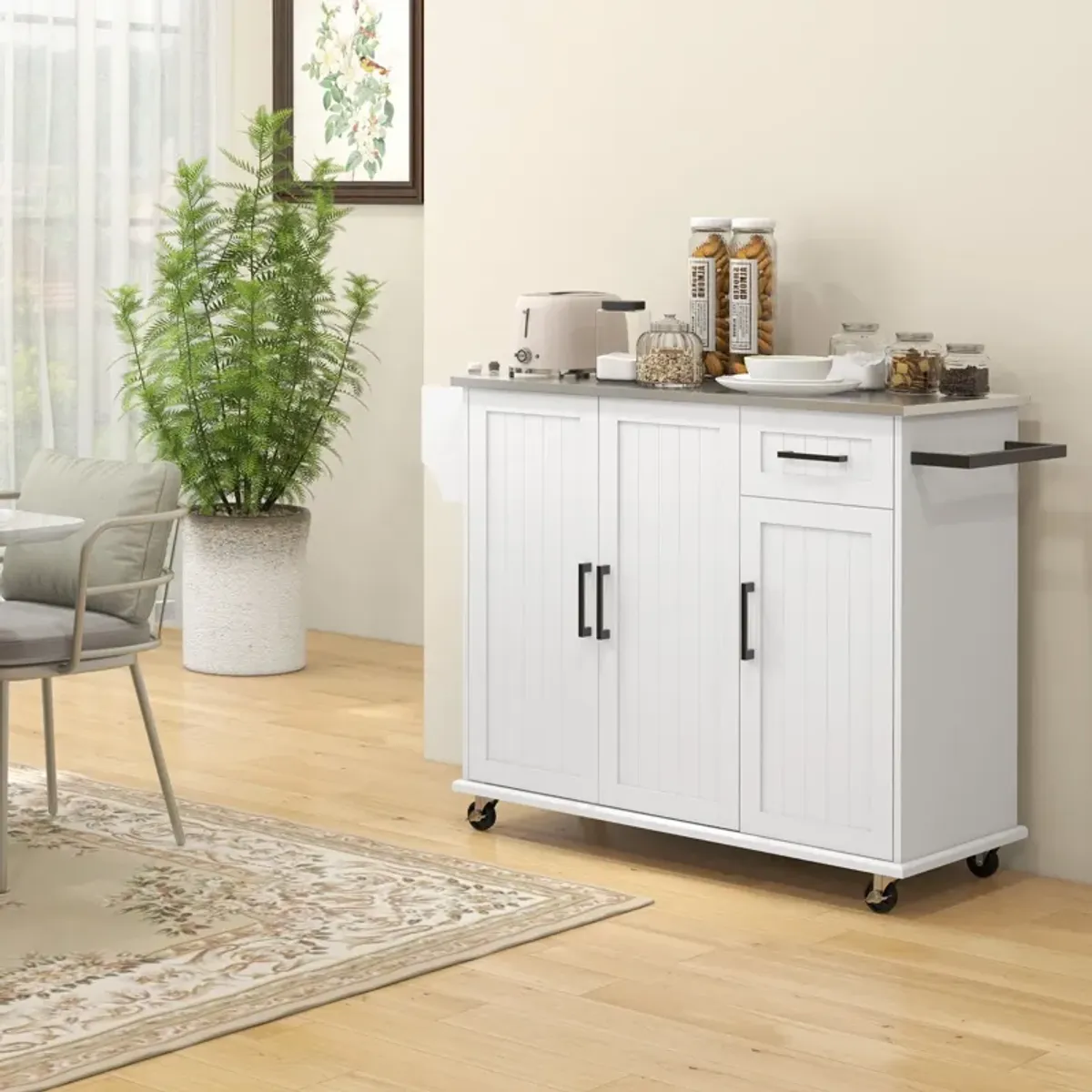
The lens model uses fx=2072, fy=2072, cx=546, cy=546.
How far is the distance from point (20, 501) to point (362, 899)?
1.11 meters

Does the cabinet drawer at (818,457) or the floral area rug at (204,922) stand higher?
the cabinet drawer at (818,457)

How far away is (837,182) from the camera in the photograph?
418 centimetres

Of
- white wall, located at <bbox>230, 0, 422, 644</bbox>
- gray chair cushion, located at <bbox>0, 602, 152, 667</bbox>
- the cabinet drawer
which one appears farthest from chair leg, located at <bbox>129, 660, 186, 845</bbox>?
white wall, located at <bbox>230, 0, 422, 644</bbox>

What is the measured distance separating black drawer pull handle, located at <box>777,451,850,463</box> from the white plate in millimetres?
105

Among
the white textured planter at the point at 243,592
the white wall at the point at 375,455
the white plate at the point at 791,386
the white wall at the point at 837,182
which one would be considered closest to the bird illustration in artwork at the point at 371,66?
the white wall at the point at 375,455

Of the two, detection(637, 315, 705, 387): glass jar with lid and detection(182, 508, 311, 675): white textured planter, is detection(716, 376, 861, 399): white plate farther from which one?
detection(182, 508, 311, 675): white textured planter

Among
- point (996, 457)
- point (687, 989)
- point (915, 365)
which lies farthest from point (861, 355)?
point (687, 989)

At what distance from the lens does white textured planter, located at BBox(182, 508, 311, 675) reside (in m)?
6.11

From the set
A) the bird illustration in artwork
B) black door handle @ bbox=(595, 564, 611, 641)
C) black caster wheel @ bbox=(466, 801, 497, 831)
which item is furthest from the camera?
the bird illustration in artwork

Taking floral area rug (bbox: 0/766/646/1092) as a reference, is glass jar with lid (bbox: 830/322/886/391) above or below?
above

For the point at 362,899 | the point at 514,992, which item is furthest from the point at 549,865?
the point at 514,992

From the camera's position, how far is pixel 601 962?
3.53m

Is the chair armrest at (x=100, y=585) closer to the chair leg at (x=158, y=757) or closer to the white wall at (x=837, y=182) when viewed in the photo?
the chair leg at (x=158, y=757)

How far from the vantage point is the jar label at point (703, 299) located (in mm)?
4141
